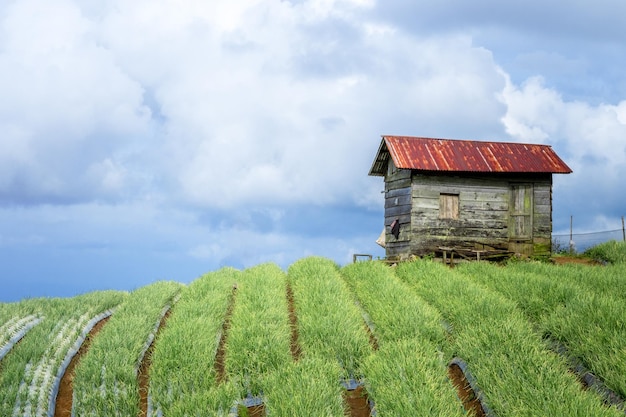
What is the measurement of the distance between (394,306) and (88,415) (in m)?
6.25

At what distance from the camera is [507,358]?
8.56 metres

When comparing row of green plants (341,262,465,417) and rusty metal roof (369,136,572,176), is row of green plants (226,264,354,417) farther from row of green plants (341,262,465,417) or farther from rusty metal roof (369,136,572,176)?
rusty metal roof (369,136,572,176)

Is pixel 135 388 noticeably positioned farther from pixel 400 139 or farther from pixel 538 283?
pixel 400 139

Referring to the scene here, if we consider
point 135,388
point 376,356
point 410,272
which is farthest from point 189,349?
point 410,272

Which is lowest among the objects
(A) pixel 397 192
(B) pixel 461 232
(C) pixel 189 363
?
(C) pixel 189 363

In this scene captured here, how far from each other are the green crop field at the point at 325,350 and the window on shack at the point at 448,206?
791cm

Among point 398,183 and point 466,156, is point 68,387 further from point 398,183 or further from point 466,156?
point 466,156

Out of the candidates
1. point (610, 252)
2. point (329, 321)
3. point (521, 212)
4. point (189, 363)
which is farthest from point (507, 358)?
point (610, 252)

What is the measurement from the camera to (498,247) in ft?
74.6

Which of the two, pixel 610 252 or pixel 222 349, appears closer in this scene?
pixel 222 349

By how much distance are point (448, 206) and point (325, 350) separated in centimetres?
1403

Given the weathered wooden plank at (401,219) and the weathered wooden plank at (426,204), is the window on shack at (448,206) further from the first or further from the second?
the weathered wooden plank at (401,219)

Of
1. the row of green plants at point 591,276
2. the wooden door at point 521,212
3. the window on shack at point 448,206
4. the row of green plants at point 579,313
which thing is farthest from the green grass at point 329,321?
the wooden door at point 521,212

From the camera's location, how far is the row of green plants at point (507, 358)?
7.02 m
